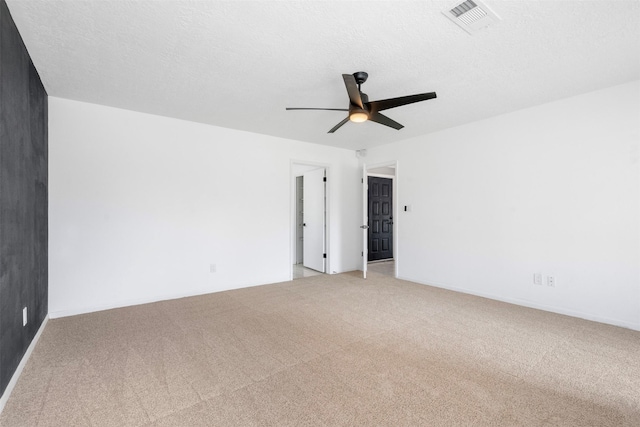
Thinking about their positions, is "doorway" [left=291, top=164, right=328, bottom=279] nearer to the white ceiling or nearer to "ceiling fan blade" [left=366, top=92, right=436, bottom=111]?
the white ceiling

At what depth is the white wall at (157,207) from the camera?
3.32m

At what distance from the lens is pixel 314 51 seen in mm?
2311

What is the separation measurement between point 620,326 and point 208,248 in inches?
193

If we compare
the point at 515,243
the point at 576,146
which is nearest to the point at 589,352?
the point at 515,243

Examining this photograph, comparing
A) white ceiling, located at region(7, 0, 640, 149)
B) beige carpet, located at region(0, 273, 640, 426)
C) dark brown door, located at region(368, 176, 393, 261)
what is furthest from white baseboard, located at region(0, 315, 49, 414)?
dark brown door, located at region(368, 176, 393, 261)

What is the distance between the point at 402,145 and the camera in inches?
201

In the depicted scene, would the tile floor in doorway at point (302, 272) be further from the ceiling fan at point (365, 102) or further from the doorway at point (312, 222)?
the ceiling fan at point (365, 102)

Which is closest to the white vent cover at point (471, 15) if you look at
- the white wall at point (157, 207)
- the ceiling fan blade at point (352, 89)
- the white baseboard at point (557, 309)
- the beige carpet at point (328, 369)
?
the ceiling fan blade at point (352, 89)

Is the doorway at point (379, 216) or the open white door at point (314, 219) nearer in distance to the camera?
the open white door at point (314, 219)

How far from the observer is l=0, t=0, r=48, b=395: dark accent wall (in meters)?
1.84

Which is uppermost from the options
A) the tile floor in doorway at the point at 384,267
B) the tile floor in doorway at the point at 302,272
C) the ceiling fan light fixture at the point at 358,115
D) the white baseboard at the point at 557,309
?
the ceiling fan light fixture at the point at 358,115

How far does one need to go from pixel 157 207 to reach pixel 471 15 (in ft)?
12.8

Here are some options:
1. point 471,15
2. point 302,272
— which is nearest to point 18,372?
point 471,15

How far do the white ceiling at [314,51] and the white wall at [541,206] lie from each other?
37 centimetres
